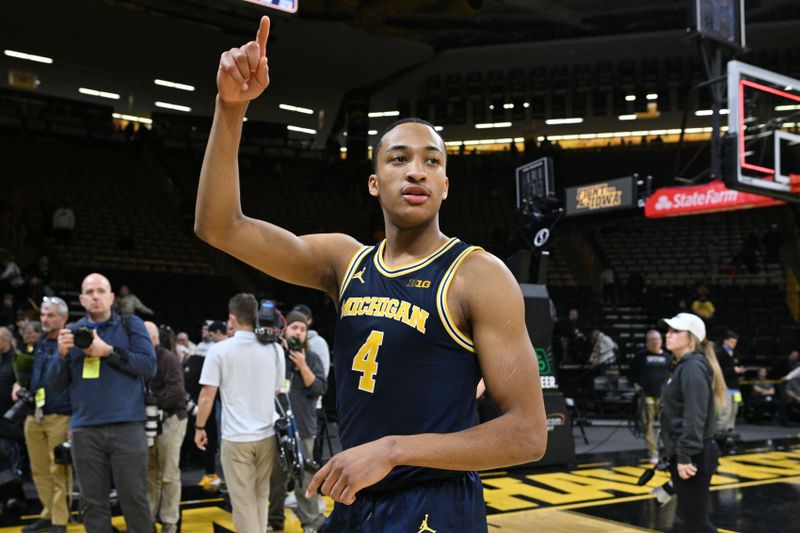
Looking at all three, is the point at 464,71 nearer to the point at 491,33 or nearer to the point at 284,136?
the point at 491,33

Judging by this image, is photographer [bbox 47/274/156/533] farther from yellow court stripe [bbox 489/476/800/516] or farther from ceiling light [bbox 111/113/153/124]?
ceiling light [bbox 111/113/153/124]

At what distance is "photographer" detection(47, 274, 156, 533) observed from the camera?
4.99 meters

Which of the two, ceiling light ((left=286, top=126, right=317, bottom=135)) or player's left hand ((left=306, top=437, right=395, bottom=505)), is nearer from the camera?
player's left hand ((left=306, top=437, right=395, bottom=505))

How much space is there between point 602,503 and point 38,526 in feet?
16.9

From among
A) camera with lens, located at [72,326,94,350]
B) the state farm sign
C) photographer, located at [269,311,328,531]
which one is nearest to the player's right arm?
camera with lens, located at [72,326,94,350]

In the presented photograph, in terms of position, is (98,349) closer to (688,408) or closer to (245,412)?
(245,412)

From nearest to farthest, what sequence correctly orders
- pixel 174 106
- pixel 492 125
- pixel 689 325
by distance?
pixel 689 325
pixel 174 106
pixel 492 125

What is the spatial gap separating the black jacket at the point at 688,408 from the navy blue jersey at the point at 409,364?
12.1 ft

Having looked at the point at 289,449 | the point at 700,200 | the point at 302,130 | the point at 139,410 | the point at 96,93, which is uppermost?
the point at 96,93

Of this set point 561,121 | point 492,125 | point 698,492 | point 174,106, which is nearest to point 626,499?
point 698,492

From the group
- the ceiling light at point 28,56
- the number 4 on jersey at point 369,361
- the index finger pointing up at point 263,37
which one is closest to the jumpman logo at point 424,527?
the number 4 on jersey at point 369,361

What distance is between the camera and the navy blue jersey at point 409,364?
76.2 inches

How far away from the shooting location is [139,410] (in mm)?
5230

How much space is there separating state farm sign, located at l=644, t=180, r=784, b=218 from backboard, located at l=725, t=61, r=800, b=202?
1614mm
